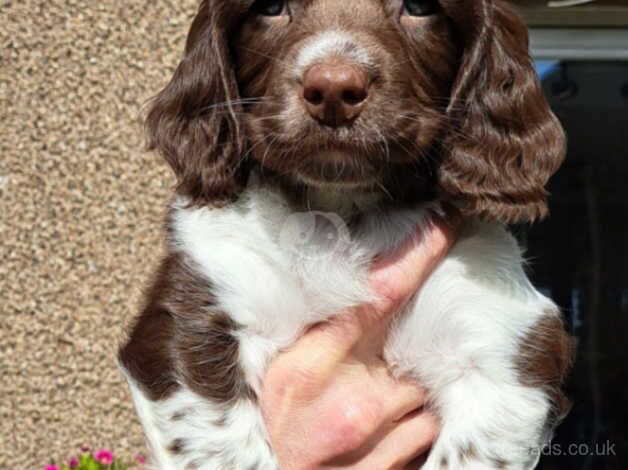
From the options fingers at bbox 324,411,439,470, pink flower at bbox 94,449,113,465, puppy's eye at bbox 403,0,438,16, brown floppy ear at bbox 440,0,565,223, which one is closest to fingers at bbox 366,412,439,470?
fingers at bbox 324,411,439,470

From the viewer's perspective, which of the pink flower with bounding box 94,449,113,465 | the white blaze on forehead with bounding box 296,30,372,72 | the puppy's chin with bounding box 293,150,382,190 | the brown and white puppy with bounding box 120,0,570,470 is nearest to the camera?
the white blaze on forehead with bounding box 296,30,372,72

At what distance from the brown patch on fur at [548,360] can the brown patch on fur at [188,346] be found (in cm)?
89

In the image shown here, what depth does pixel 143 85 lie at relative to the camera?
4.96 meters

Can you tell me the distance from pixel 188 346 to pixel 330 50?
1017 mm

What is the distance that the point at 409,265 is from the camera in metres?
2.67

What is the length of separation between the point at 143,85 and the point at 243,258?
2603 millimetres

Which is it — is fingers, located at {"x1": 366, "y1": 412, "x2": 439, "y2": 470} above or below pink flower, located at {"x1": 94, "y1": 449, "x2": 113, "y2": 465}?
above

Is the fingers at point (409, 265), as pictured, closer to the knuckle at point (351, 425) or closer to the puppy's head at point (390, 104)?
the puppy's head at point (390, 104)

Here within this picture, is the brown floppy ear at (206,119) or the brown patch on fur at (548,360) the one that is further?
the brown floppy ear at (206,119)

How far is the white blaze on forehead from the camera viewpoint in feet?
7.63

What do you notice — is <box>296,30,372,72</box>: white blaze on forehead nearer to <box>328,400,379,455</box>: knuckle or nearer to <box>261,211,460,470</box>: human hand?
<box>261,211,460,470</box>: human hand

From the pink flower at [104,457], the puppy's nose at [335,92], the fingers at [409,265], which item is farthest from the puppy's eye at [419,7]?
the pink flower at [104,457]

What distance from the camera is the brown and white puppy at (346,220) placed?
2574mm

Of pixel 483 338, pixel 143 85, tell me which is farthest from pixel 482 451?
pixel 143 85
